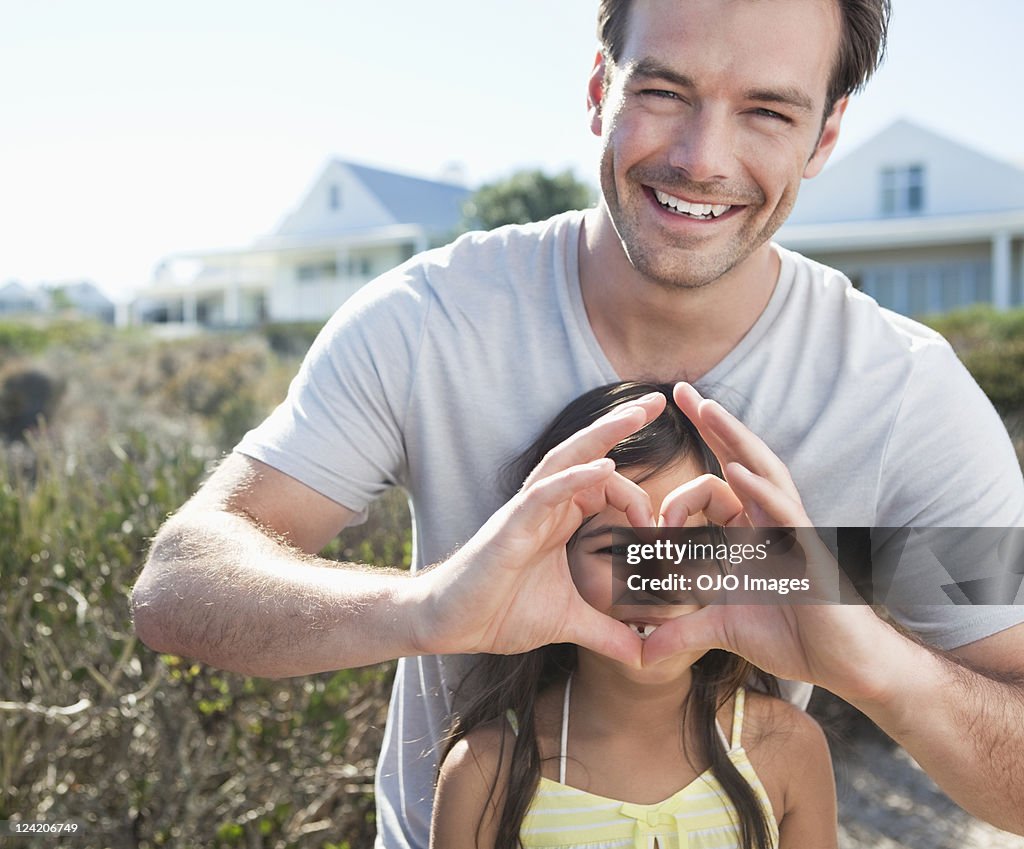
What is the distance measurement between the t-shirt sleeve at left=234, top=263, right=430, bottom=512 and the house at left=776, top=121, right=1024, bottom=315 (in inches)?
893

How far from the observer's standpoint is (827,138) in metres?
2.74

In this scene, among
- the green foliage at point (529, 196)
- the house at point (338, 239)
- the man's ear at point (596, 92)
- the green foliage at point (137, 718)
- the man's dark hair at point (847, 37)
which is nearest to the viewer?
the man's dark hair at point (847, 37)

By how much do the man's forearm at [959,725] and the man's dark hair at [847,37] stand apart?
4.55 feet

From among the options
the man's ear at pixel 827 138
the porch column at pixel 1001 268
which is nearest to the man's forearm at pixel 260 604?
the man's ear at pixel 827 138

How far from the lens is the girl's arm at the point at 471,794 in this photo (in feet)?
6.86

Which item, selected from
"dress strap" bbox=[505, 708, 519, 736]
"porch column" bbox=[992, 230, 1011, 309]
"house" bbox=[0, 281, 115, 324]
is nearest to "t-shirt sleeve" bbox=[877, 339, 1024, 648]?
"dress strap" bbox=[505, 708, 519, 736]

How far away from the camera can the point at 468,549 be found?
66.1 inches

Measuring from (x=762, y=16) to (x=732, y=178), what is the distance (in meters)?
0.35

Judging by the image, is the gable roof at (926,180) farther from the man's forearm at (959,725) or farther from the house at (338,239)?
the man's forearm at (959,725)

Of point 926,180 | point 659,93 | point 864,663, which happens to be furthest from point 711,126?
point 926,180

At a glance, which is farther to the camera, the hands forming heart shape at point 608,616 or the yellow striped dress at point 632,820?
the yellow striped dress at point 632,820

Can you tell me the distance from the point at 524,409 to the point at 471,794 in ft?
2.72

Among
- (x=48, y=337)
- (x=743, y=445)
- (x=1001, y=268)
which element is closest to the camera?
(x=743, y=445)

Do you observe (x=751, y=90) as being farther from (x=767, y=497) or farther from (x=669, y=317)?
(x=767, y=497)
